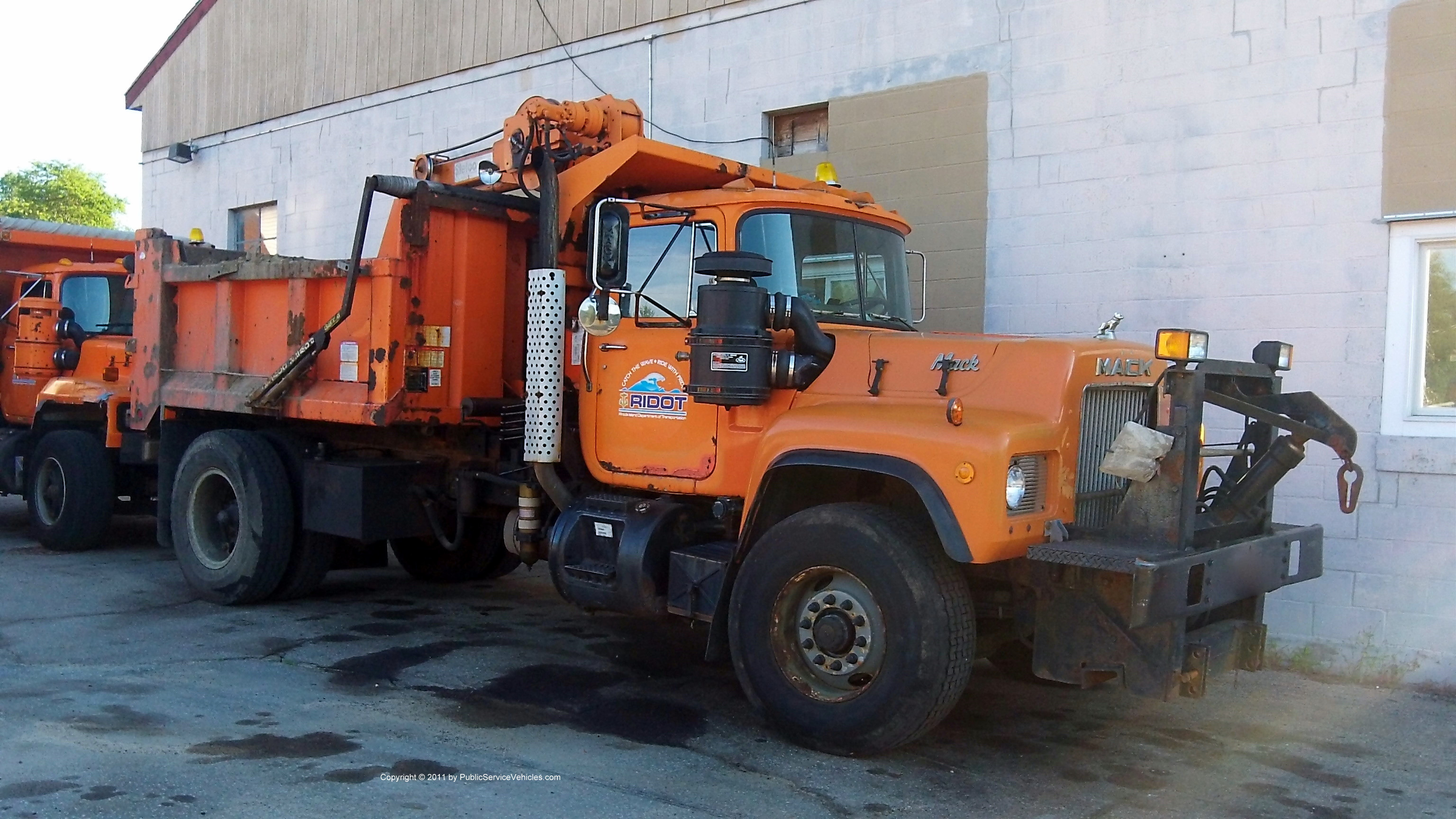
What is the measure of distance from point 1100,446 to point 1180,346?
0.72 m

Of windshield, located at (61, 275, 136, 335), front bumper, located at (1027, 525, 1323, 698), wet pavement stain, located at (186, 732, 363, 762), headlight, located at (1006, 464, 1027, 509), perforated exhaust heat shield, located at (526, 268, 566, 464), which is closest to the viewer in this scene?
front bumper, located at (1027, 525, 1323, 698)

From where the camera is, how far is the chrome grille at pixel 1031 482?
489 cm

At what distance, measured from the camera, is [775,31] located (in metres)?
10.2

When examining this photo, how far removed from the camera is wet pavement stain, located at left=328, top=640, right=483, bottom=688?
20.8 ft

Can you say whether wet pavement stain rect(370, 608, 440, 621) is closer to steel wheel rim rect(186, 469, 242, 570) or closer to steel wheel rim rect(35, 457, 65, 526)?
steel wheel rim rect(186, 469, 242, 570)

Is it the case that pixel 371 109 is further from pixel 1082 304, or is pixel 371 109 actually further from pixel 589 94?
pixel 1082 304

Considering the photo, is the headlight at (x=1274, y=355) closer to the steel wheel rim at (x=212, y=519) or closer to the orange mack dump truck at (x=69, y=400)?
the steel wheel rim at (x=212, y=519)

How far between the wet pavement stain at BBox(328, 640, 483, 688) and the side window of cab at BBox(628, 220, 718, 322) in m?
2.34

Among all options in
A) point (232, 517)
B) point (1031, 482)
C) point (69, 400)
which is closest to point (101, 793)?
point (1031, 482)

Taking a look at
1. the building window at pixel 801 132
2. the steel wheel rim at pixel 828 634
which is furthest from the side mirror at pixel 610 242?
the building window at pixel 801 132

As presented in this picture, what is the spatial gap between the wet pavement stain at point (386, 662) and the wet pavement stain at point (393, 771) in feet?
4.55

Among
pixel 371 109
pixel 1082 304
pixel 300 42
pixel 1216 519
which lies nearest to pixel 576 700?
pixel 1216 519

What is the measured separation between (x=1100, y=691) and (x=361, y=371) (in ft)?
15.2

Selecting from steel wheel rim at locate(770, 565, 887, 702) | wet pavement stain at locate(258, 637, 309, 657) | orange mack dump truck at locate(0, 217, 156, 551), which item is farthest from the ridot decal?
orange mack dump truck at locate(0, 217, 156, 551)
